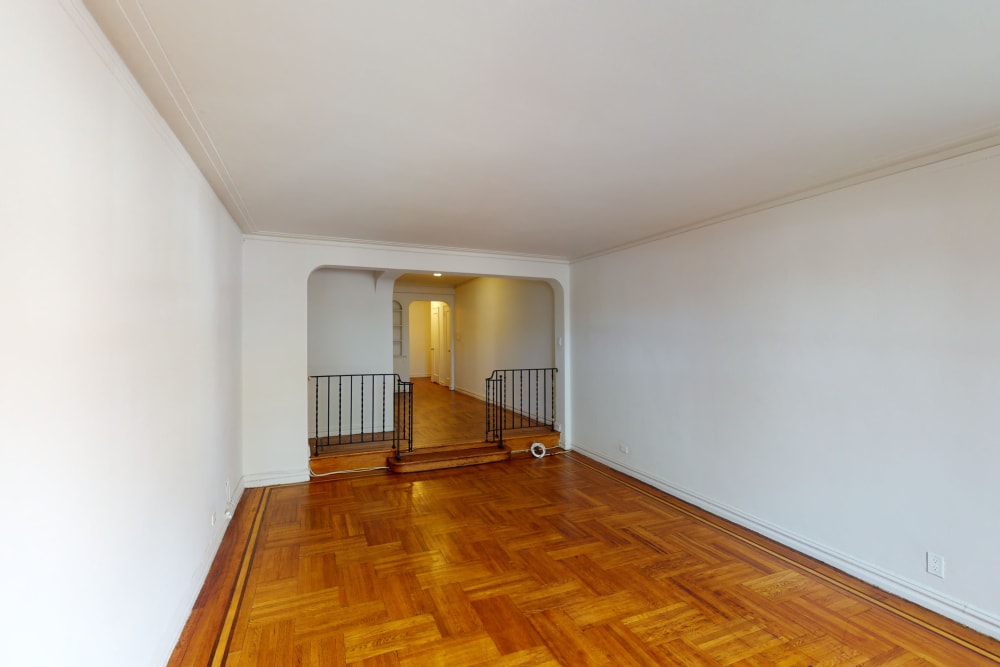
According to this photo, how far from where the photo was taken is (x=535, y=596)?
2.59m

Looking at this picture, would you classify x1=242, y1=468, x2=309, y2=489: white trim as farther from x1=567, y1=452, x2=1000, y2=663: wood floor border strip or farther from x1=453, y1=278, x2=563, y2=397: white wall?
x1=453, y1=278, x2=563, y2=397: white wall

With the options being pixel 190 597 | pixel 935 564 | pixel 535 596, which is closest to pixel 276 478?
pixel 190 597

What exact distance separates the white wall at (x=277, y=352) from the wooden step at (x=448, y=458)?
1.00m

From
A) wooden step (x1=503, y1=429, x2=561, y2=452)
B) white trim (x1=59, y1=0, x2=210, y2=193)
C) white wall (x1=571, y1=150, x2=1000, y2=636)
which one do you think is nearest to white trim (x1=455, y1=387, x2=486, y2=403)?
wooden step (x1=503, y1=429, x2=561, y2=452)

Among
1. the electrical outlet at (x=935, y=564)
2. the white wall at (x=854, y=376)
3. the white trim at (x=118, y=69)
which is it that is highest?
the white trim at (x=118, y=69)

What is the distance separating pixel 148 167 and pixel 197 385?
4.11 feet

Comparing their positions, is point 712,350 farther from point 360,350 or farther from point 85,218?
point 360,350

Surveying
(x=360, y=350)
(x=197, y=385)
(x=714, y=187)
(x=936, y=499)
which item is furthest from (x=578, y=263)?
(x=197, y=385)

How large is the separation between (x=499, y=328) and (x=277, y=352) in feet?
14.0

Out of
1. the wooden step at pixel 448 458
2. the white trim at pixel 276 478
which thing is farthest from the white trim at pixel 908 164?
the white trim at pixel 276 478

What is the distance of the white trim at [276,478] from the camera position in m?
4.28

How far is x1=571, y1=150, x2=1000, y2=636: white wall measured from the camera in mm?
2348

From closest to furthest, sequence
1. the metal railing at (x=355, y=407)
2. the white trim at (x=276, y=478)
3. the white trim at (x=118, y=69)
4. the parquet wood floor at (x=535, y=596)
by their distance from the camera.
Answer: the white trim at (x=118, y=69)
the parquet wood floor at (x=535, y=596)
the white trim at (x=276, y=478)
the metal railing at (x=355, y=407)

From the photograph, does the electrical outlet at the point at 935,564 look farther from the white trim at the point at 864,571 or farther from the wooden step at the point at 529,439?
the wooden step at the point at 529,439
